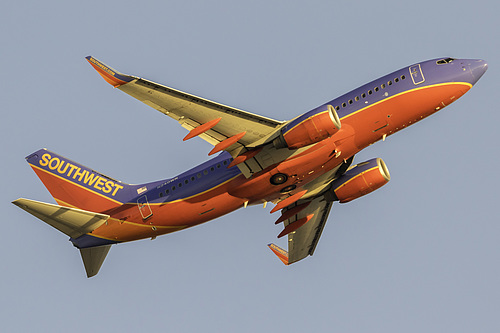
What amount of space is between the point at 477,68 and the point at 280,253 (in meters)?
23.7

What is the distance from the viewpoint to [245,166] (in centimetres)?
4659

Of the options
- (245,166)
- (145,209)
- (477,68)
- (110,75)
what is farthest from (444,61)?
(145,209)

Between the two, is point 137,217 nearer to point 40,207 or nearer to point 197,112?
point 40,207

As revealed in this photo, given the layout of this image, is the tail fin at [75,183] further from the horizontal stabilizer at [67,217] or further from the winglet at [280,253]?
the winglet at [280,253]

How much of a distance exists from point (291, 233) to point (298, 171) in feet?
41.8

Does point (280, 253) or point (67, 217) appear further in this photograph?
point (280, 253)

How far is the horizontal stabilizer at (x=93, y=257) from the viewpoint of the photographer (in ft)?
173

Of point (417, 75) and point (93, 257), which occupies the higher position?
point (93, 257)

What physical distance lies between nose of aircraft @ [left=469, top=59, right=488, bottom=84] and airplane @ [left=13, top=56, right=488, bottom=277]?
0.07 m

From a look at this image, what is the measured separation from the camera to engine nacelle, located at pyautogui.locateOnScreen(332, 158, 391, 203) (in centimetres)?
5019

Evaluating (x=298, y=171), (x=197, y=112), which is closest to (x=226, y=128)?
(x=197, y=112)

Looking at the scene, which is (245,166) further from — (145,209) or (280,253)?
(280,253)

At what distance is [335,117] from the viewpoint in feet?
143

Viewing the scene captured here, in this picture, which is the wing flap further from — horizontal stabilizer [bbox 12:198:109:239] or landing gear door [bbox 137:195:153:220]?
horizontal stabilizer [bbox 12:198:109:239]
